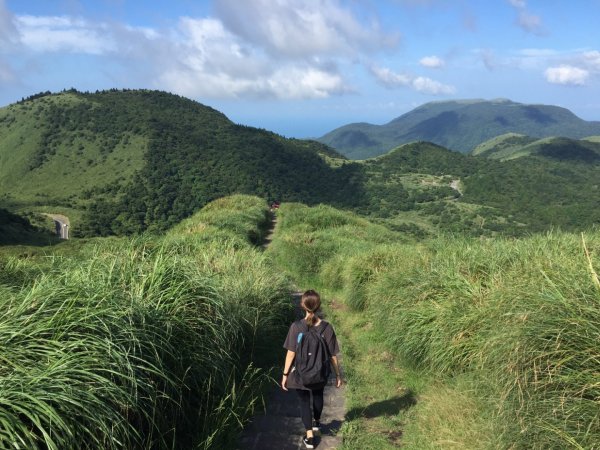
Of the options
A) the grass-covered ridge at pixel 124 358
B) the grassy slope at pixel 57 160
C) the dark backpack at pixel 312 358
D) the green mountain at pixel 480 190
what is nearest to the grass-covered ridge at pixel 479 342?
the dark backpack at pixel 312 358

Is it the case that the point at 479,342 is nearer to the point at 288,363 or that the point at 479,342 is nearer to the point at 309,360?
the point at 309,360

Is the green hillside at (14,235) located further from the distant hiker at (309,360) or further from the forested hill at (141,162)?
the distant hiker at (309,360)

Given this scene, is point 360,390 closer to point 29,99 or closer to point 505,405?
point 505,405

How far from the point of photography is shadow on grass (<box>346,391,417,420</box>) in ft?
17.3

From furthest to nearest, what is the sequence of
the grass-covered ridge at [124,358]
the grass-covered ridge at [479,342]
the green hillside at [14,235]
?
the green hillside at [14,235] → the grass-covered ridge at [479,342] → the grass-covered ridge at [124,358]

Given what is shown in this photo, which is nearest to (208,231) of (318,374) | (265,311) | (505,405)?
(265,311)

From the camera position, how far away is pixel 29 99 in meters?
135

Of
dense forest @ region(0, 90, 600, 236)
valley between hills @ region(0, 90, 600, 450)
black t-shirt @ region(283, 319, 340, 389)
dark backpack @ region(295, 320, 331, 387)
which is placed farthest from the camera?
dense forest @ region(0, 90, 600, 236)

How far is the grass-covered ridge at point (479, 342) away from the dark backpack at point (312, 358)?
82 centimetres

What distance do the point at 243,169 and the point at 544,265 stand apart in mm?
87382

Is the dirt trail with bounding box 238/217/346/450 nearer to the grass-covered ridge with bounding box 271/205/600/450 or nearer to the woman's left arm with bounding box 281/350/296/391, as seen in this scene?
the grass-covered ridge with bounding box 271/205/600/450

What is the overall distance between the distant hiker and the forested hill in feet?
220

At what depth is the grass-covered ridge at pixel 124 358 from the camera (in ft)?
9.51

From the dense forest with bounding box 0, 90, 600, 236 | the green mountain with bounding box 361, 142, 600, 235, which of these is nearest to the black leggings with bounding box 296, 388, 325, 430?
the green mountain with bounding box 361, 142, 600, 235
